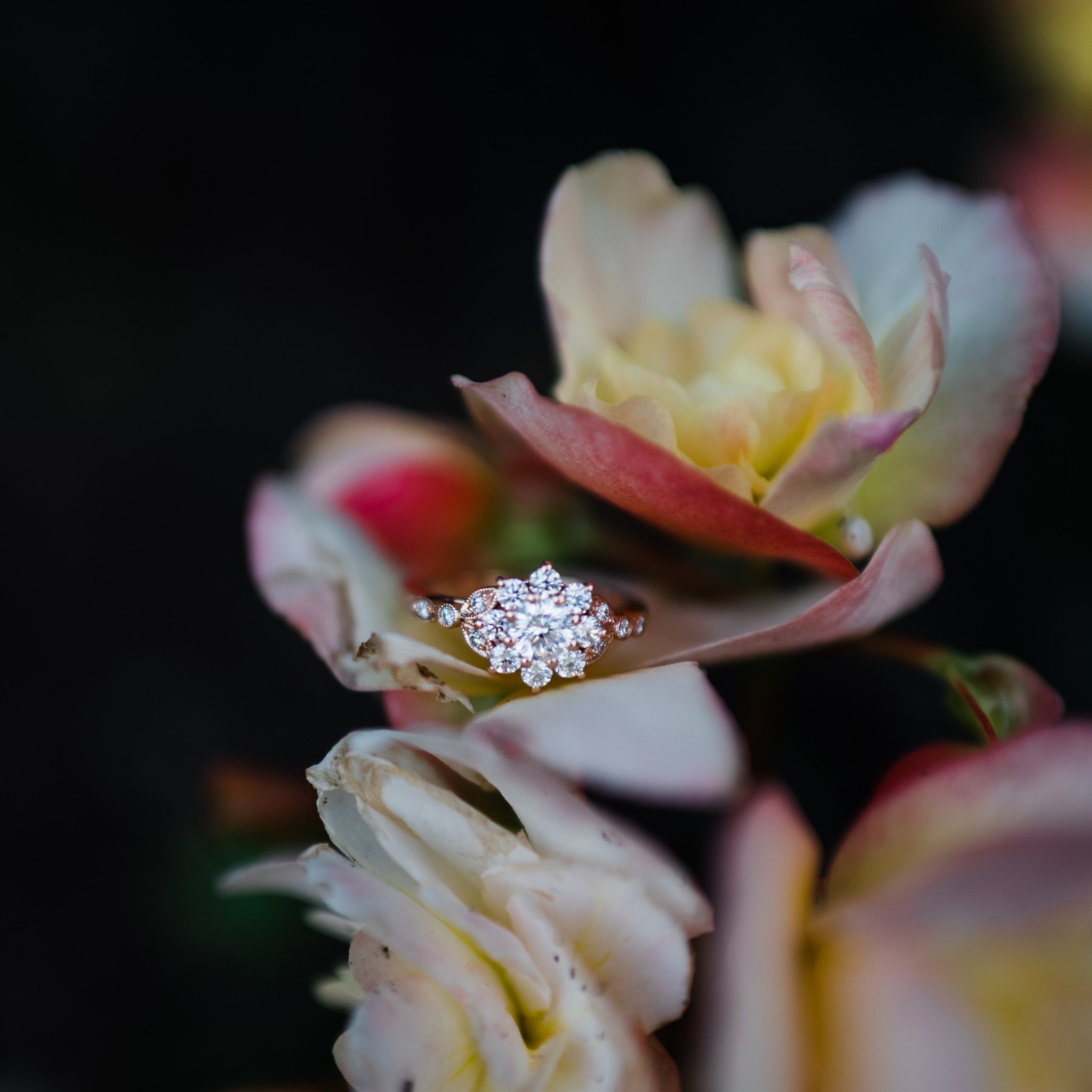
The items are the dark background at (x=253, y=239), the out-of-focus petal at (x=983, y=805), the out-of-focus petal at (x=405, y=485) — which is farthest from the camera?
the dark background at (x=253, y=239)

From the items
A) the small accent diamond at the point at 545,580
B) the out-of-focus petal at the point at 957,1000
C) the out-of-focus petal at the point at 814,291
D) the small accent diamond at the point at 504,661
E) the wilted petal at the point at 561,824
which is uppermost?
the out-of-focus petal at the point at 814,291

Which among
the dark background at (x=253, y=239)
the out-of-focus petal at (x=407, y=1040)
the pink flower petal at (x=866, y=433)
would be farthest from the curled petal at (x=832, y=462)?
the dark background at (x=253, y=239)

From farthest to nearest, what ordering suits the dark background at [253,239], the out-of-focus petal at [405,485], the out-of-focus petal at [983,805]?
1. the dark background at [253,239]
2. the out-of-focus petal at [405,485]
3. the out-of-focus petal at [983,805]

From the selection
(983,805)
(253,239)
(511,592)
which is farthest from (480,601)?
(253,239)

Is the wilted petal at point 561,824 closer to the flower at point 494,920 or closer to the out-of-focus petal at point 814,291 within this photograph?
the flower at point 494,920

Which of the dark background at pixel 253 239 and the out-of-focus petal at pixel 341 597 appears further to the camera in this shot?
the dark background at pixel 253 239

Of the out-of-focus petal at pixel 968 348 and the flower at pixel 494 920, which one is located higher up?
the out-of-focus petal at pixel 968 348
